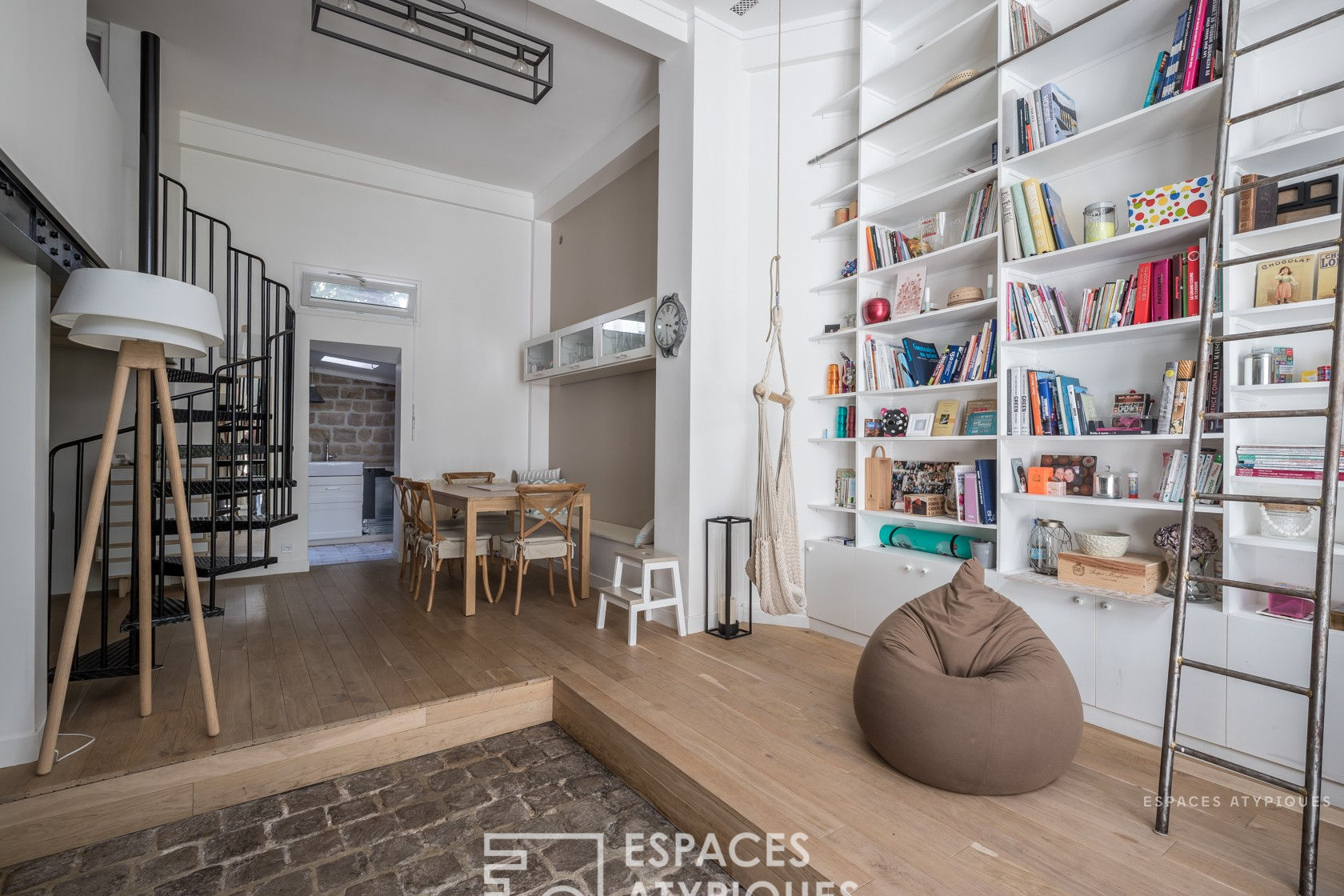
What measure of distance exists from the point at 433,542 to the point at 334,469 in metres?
3.72

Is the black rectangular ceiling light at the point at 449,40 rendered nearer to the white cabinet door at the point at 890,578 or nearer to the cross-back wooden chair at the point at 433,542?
the cross-back wooden chair at the point at 433,542

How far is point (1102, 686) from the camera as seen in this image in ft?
8.55

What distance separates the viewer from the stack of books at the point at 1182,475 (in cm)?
237

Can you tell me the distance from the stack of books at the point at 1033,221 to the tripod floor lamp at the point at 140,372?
126 inches

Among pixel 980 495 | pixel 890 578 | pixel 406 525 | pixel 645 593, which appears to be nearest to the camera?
pixel 980 495

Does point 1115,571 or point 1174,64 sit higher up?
point 1174,64

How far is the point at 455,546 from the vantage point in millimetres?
4422

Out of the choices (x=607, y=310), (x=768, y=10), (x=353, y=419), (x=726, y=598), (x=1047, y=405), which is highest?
(x=768, y=10)

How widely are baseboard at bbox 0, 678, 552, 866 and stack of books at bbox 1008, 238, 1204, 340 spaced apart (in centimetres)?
275

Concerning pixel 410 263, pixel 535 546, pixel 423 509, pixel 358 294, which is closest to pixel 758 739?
pixel 535 546

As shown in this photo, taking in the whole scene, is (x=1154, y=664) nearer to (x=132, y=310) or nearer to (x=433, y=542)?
(x=132, y=310)

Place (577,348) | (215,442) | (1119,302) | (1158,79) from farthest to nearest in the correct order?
(577,348) < (215,442) < (1119,302) < (1158,79)

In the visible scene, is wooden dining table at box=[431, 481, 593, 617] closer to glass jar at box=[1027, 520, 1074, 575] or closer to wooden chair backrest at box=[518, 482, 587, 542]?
wooden chair backrest at box=[518, 482, 587, 542]

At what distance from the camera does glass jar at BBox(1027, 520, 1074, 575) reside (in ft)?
9.46
